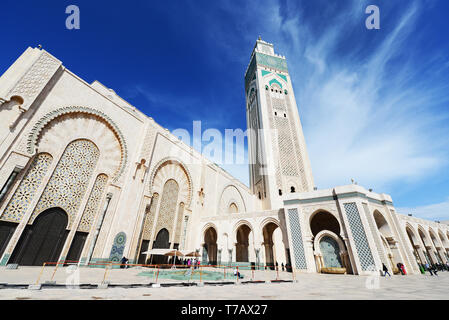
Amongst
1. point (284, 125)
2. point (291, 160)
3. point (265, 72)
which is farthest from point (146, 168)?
point (265, 72)

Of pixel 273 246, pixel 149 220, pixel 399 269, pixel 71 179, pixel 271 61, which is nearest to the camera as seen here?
pixel 71 179

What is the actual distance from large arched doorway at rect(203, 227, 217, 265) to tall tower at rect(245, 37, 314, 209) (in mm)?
5900

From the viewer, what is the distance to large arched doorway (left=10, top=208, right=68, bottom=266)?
685 centimetres

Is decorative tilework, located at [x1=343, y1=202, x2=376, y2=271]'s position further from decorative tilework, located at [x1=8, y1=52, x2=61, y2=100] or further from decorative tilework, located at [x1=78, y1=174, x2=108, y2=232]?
decorative tilework, located at [x1=8, y1=52, x2=61, y2=100]

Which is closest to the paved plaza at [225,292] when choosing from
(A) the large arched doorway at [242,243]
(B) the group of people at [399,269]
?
(B) the group of people at [399,269]

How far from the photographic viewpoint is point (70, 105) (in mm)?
8609

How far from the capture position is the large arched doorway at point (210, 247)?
50.0 ft

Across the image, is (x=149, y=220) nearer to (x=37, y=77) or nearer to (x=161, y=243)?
(x=161, y=243)

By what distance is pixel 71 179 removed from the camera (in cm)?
836

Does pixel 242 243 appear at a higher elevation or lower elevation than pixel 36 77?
lower

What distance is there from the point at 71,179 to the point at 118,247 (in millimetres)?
3778

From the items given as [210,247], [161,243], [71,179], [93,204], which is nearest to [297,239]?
[161,243]

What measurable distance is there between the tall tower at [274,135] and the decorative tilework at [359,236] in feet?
25.9
